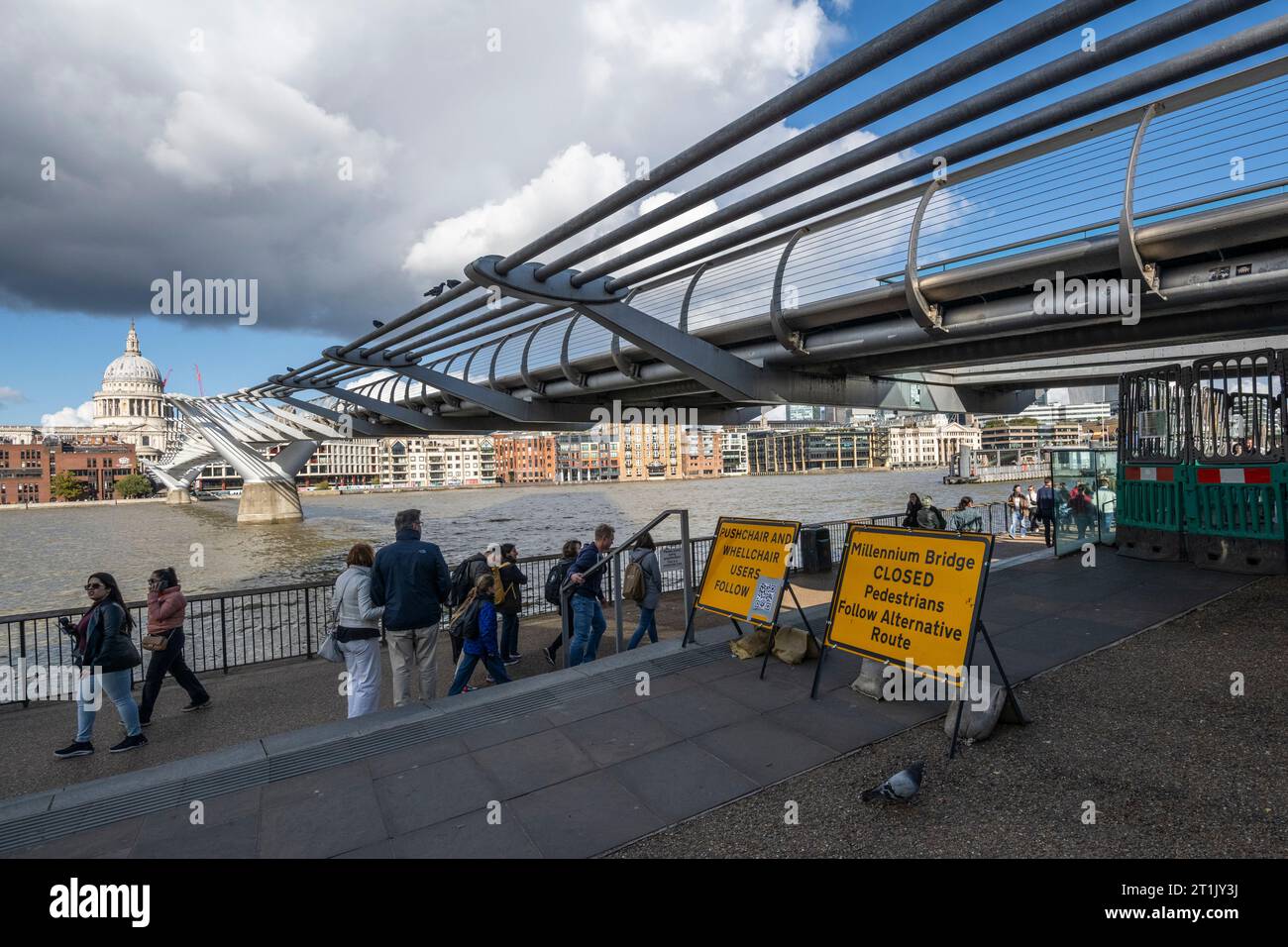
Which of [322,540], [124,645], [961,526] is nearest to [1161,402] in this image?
[961,526]

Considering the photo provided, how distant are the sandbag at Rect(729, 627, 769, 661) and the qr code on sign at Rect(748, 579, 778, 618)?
12.4 inches

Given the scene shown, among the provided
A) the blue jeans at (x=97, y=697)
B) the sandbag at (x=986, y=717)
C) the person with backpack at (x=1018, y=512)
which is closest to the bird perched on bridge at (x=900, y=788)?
the sandbag at (x=986, y=717)

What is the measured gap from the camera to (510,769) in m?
4.52

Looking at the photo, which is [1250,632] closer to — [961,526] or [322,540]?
[961,526]

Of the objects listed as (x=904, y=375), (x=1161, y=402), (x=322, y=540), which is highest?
(x=904, y=375)

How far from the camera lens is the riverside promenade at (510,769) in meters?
3.72

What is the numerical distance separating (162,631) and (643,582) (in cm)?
538

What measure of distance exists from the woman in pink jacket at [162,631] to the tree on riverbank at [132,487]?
548 feet

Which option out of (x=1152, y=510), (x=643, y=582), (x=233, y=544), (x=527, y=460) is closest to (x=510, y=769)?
(x=643, y=582)

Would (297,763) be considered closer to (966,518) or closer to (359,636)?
(359,636)

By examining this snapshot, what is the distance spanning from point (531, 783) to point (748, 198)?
263 inches

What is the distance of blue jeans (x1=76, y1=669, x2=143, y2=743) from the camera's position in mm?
6207

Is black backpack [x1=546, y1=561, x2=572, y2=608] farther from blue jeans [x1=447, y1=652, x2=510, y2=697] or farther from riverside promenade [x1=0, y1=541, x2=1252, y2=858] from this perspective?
riverside promenade [x1=0, y1=541, x2=1252, y2=858]
